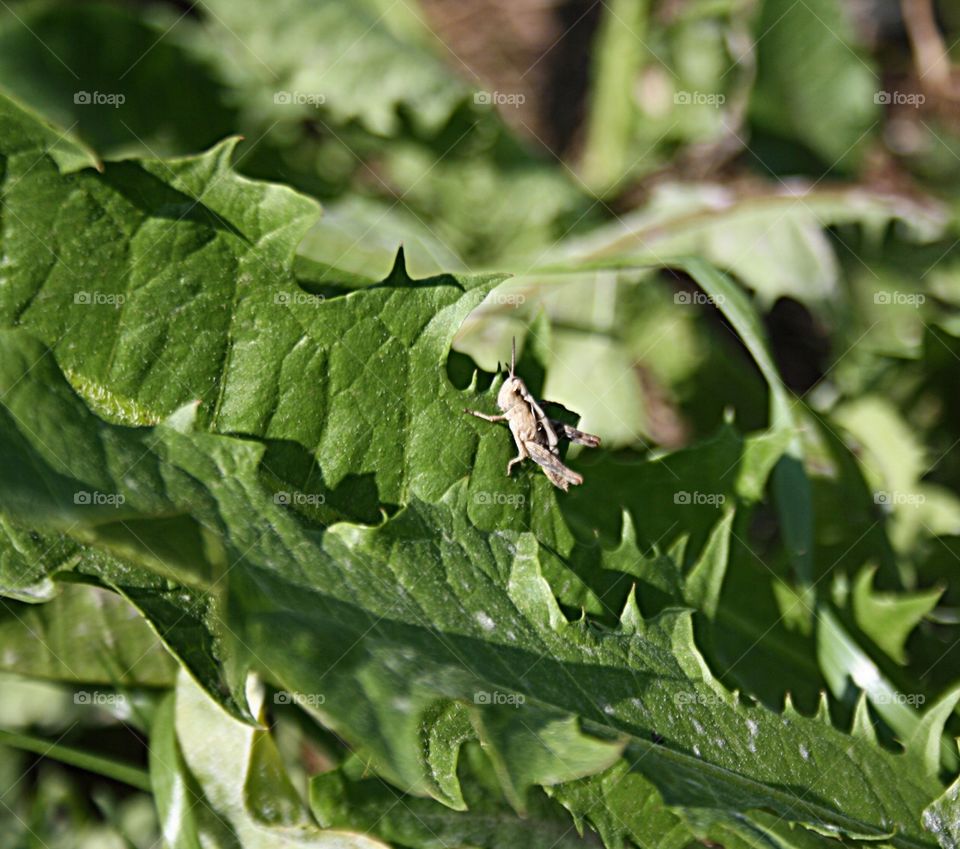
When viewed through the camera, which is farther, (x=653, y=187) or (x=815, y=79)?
(x=653, y=187)

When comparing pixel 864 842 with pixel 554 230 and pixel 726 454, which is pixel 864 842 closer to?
pixel 726 454
